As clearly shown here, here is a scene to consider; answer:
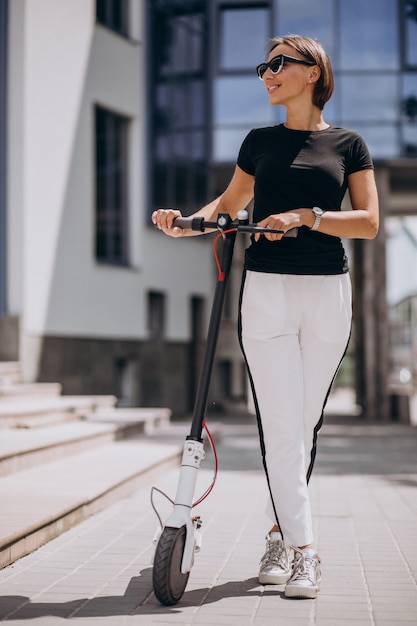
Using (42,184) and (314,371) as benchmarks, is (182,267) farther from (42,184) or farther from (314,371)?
(314,371)

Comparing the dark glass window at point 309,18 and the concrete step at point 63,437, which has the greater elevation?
the dark glass window at point 309,18

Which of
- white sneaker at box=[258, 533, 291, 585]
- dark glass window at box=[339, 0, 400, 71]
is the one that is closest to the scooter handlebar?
white sneaker at box=[258, 533, 291, 585]

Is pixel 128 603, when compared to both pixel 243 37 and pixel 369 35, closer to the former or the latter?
pixel 369 35

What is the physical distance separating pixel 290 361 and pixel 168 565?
0.92m

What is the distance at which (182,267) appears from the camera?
2156cm

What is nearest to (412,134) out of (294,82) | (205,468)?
(205,468)

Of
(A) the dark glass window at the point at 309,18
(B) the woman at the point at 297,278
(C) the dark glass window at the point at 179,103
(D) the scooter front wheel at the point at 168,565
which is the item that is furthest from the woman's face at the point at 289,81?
(A) the dark glass window at the point at 309,18

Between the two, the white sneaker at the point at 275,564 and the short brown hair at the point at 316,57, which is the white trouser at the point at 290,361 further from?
the short brown hair at the point at 316,57

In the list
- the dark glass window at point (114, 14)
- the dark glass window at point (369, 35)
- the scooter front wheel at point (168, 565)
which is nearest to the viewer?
the scooter front wheel at point (168, 565)

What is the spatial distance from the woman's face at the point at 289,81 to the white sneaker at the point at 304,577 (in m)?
1.75

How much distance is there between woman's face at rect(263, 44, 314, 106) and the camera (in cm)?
404

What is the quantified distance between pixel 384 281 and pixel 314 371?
58.9 feet

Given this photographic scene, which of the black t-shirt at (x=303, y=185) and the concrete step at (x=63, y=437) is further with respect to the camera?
the concrete step at (x=63, y=437)

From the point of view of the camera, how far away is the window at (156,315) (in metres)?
20.9
